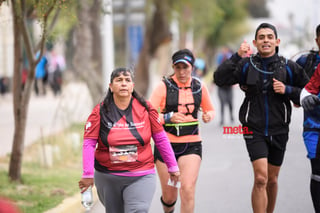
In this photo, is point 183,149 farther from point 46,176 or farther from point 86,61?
point 86,61

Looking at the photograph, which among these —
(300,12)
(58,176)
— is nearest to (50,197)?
(58,176)

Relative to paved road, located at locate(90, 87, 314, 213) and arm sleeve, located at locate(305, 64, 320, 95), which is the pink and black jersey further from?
paved road, located at locate(90, 87, 314, 213)

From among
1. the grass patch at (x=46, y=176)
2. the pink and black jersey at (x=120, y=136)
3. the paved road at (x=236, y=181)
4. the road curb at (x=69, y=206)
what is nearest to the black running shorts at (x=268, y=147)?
the pink and black jersey at (x=120, y=136)

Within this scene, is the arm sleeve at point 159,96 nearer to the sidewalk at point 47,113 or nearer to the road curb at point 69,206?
the road curb at point 69,206

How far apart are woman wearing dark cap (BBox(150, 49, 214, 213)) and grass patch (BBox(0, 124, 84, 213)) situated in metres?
1.70

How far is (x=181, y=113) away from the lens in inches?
243

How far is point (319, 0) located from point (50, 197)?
27.4 metres

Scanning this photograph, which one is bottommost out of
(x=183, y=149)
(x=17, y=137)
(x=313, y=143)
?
(x=17, y=137)

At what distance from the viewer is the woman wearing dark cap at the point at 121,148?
492cm

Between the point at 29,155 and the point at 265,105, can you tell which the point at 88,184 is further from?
the point at 29,155

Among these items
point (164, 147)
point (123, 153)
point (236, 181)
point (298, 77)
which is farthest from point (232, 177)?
point (123, 153)

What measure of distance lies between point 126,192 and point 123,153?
1.08 ft

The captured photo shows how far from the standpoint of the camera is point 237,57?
6137 mm

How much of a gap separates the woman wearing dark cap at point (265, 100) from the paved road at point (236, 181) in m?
1.50
